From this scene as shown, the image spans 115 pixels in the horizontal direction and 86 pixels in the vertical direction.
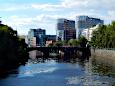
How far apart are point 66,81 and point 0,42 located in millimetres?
18667

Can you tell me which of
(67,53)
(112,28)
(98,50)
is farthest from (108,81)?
(67,53)

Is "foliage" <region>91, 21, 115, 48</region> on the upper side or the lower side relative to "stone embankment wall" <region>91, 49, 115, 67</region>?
upper

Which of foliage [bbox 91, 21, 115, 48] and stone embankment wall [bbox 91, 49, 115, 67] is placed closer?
stone embankment wall [bbox 91, 49, 115, 67]

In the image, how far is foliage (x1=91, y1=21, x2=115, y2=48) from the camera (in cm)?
12800

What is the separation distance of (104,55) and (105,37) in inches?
331

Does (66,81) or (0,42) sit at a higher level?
(0,42)

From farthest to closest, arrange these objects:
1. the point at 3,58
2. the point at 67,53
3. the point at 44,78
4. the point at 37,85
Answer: the point at 67,53 → the point at 3,58 → the point at 44,78 → the point at 37,85

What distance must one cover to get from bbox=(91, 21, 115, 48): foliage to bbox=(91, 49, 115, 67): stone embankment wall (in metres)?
3.15

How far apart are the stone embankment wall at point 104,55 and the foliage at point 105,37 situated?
315 cm

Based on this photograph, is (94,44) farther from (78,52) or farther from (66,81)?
(66,81)

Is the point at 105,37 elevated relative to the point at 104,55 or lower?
elevated

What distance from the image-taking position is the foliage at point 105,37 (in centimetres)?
12800

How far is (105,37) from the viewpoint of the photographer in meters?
134

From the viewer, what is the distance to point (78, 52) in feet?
538
